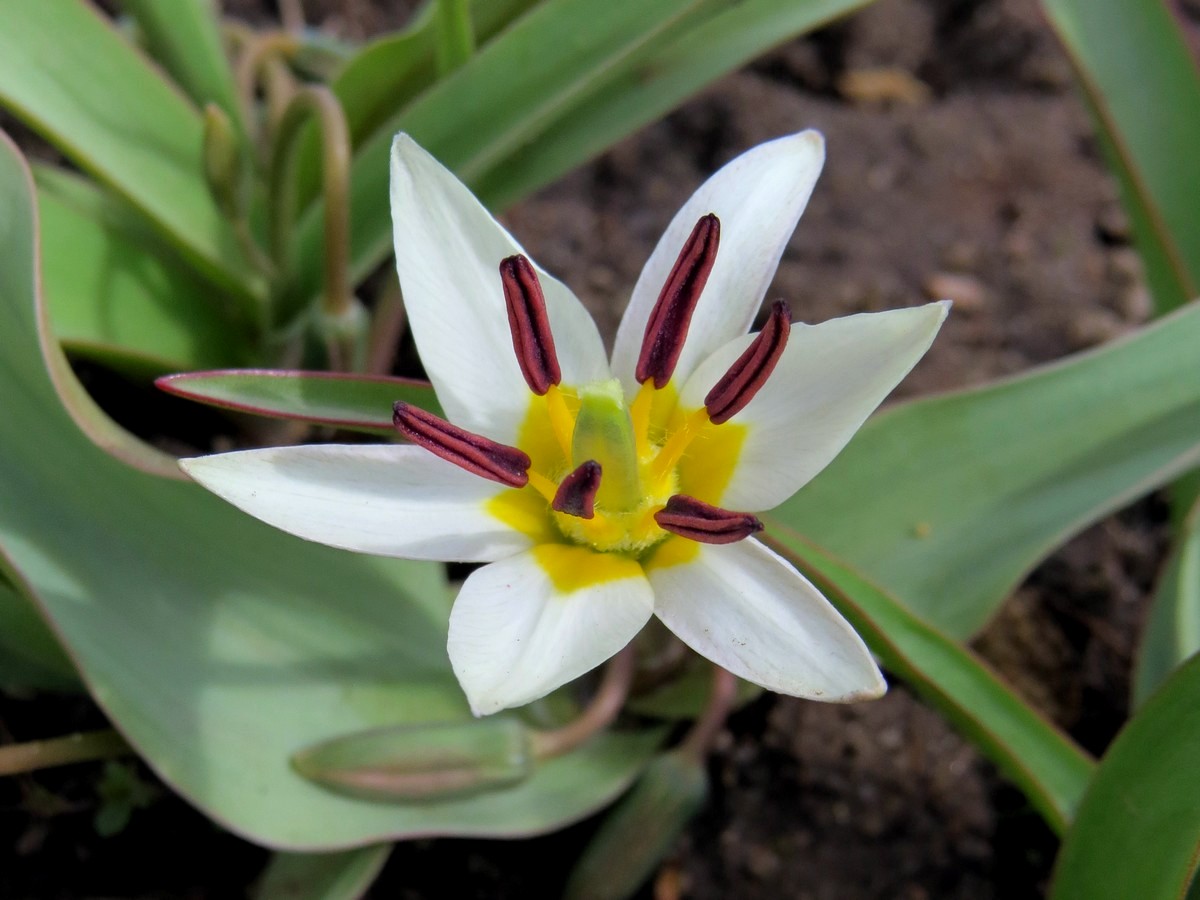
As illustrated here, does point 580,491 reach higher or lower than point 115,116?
lower

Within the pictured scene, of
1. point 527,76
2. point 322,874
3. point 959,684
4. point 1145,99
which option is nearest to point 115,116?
point 527,76

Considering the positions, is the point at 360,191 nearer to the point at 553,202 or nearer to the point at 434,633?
the point at 434,633

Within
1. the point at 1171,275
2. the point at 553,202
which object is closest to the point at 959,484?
the point at 1171,275

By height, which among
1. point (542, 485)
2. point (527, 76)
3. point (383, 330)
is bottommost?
point (383, 330)

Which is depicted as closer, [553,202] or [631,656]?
[631,656]

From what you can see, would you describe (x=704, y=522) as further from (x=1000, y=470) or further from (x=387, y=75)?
(x=387, y=75)

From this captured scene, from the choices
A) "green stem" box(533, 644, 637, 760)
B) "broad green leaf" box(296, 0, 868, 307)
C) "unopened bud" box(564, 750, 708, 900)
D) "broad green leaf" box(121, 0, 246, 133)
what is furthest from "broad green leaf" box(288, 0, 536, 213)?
"unopened bud" box(564, 750, 708, 900)

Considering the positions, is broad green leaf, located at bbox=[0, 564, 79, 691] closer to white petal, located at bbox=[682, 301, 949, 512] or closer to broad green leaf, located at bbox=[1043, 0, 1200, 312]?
white petal, located at bbox=[682, 301, 949, 512]
